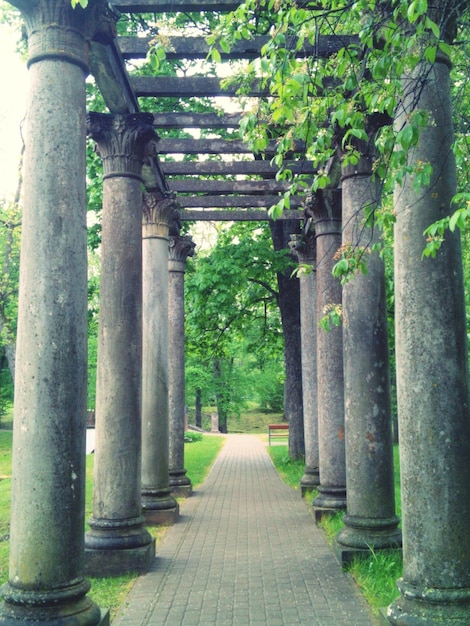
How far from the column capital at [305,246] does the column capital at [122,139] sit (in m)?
6.17

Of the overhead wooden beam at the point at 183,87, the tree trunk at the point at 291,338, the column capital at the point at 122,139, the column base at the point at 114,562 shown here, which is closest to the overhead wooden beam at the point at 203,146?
the overhead wooden beam at the point at 183,87

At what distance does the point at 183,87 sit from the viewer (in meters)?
9.02

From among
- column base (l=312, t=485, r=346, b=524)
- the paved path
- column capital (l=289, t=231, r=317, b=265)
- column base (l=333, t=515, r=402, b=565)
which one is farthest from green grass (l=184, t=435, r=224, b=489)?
column base (l=333, t=515, r=402, b=565)

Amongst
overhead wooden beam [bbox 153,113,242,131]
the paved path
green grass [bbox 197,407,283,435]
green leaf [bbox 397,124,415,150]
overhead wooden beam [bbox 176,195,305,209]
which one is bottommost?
green grass [bbox 197,407,283,435]

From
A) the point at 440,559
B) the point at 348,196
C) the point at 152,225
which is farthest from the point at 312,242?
the point at 440,559

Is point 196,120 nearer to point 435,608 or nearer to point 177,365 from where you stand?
point 177,365

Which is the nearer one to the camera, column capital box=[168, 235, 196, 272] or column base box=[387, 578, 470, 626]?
column base box=[387, 578, 470, 626]

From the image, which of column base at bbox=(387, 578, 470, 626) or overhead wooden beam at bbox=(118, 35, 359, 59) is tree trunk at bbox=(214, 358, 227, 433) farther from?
column base at bbox=(387, 578, 470, 626)

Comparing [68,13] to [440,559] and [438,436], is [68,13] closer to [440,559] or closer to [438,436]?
[438,436]

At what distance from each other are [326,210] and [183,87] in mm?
3946

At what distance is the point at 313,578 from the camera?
7.45m

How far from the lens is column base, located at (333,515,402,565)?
7.70m

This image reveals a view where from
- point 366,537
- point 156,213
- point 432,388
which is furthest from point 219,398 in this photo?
point 432,388

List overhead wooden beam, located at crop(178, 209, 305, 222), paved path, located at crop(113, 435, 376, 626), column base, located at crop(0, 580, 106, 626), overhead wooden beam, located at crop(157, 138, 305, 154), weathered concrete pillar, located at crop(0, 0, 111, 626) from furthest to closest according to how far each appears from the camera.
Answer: overhead wooden beam, located at crop(178, 209, 305, 222) → overhead wooden beam, located at crop(157, 138, 305, 154) → paved path, located at crop(113, 435, 376, 626) → weathered concrete pillar, located at crop(0, 0, 111, 626) → column base, located at crop(0, 580, 106, 626)
